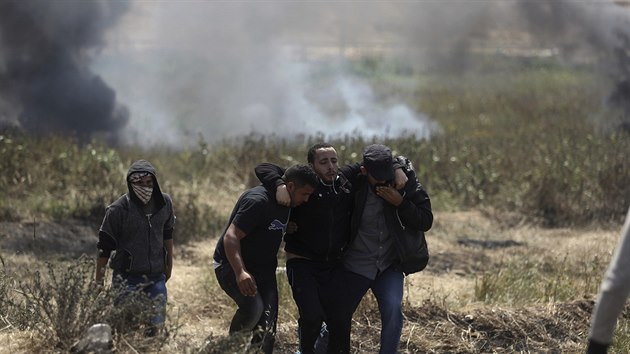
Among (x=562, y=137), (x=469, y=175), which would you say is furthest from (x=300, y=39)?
(x=469, y=175)

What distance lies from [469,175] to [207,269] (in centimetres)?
558

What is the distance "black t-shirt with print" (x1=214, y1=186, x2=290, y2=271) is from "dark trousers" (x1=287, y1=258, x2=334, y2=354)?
0.19 meters

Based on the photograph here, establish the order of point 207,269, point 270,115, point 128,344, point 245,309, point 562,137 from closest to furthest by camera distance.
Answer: point 128,344 → point 245,309 → point 207,269 → point 562,137 → point 270,115

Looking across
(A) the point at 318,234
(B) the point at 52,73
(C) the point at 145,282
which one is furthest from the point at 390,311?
(B) the point at 52,73

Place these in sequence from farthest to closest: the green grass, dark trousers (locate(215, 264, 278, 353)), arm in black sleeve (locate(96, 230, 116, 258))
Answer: the green grass → arm in black sleeve (locate(96, 230, 116, 258)) → dark trousers (locate(215, 264, 278, 353))

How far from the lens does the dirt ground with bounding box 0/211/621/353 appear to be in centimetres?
679

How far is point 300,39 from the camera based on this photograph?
81.1 ft

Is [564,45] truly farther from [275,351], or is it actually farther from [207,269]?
[275,351]

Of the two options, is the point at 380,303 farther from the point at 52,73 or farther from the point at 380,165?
the point at 52,73

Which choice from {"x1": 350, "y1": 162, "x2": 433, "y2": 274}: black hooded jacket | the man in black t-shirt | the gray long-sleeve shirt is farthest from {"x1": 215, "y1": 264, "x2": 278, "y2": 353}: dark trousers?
the gray long-sleeve shirt

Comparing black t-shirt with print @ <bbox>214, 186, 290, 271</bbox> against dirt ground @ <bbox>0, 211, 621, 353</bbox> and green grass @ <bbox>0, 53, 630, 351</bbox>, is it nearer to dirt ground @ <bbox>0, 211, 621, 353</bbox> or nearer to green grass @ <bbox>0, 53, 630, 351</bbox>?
dirt ground @ <bbox>0, 211, 621, 353</bbox>

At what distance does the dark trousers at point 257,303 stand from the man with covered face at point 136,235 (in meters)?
0.47

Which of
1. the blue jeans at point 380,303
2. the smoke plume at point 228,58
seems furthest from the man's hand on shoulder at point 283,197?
the smoke plume at point 228,58

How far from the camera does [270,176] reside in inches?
227
